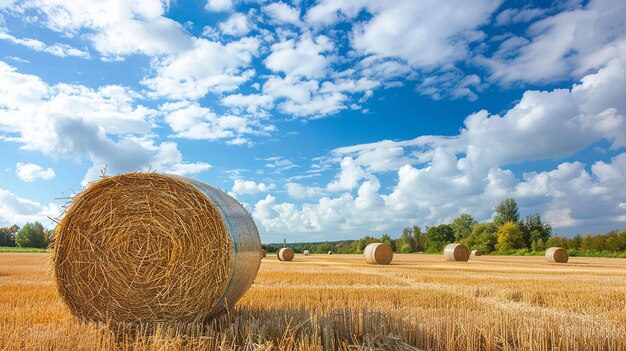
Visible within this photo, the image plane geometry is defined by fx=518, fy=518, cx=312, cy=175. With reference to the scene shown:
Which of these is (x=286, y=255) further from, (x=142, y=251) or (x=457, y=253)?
(x=142, y=251)

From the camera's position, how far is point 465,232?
77.1 metres

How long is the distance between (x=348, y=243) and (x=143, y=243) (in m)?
71.1

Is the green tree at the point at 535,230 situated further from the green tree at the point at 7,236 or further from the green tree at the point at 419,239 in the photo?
the green tree at the point at 7,236

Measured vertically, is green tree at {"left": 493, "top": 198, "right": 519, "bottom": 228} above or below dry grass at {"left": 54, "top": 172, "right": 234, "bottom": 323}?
above

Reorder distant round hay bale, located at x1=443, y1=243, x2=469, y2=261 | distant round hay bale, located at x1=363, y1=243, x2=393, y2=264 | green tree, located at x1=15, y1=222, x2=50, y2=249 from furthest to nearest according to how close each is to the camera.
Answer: green tree, located at x1=15, y1=222, x2=50, y2=249 → distant round hay bale, located at x1=443, y1=243, x2=469, y2=261 → distant round hay bale, located at x1=363, y1=243, x2=393, y2=264

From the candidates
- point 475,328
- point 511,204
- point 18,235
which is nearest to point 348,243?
point 511,204

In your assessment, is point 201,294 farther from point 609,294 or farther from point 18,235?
point 18,235

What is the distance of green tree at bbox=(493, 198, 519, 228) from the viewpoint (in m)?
76.2

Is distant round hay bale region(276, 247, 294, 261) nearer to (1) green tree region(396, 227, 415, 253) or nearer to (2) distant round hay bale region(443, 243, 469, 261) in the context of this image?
(2) distant round hay bale region(443, 243, 469, 261)

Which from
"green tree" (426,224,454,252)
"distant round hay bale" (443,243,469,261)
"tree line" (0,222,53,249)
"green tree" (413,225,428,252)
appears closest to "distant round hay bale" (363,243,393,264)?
"distant round hay bale" (443,243,469,261)

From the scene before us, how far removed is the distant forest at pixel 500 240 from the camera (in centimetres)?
5009

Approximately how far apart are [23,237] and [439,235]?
61.2 m

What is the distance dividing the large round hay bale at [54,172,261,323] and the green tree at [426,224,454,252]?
63536 mm

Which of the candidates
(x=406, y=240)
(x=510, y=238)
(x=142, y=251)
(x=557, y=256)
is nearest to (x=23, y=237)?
(x=406, y=240)
